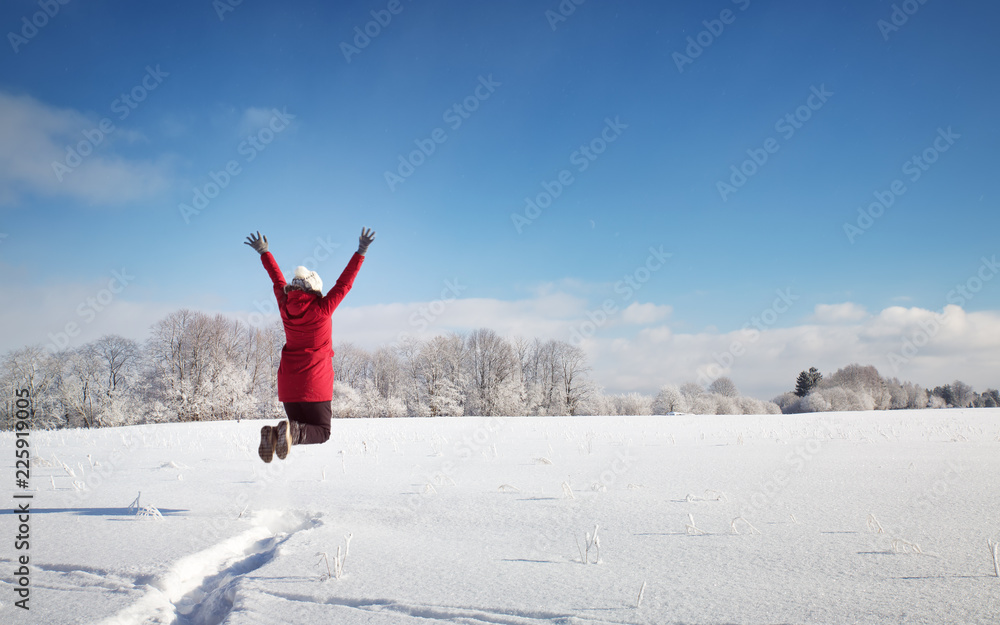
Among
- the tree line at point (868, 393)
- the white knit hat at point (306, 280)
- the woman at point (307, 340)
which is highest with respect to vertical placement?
the white knit hat at point (306, 280)

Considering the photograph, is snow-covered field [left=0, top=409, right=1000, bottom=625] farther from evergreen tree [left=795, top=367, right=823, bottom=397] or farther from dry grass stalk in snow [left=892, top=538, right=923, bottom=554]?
evergreen tree [left=795, top=367, right=823, bottom=397]

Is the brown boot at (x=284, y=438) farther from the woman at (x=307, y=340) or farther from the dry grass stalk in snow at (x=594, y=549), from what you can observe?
the dry grass stalk in snow at (x=594, y=549)

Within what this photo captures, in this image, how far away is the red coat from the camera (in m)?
4.31

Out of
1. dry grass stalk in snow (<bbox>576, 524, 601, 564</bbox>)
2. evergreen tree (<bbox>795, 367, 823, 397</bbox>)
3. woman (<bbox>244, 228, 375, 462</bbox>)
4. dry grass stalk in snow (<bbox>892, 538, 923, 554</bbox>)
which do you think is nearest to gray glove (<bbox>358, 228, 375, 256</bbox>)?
woman (<bbox>244, 228, 375, 462</bbox>)

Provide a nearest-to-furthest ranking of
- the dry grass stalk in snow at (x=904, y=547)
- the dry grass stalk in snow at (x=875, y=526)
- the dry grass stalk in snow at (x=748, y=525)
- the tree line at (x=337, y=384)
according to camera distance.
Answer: the dry grass stalk in snow at (x=904, y=547) → the dry grass stalk in snow at (x=875, y=526) → the dry grass stalk in snow at (x=748, y=525) → the tree line at (x=337, y=384)

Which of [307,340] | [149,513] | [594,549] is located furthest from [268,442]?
[594,549]

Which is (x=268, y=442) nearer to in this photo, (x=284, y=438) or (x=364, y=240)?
(x=284, y=438)

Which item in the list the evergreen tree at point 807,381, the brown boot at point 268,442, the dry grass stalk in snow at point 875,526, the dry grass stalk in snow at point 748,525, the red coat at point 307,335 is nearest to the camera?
the dry grass stalk in snow at point 875,526

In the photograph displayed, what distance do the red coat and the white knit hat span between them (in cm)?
7

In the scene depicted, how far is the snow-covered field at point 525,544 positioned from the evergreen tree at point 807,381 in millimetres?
70860

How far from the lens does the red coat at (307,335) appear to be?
14.1ft

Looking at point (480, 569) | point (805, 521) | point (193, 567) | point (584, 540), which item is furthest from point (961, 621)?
point (193, 567)

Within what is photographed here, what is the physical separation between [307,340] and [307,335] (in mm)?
47

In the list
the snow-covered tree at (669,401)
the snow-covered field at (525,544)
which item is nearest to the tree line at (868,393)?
the snow-covered tree at (669,401)
